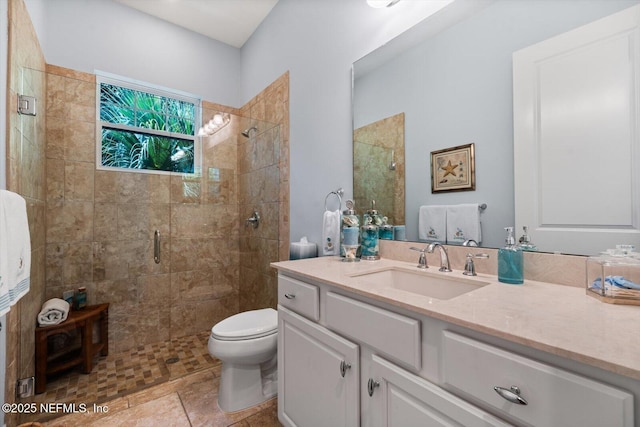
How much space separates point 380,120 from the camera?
1.55 meters

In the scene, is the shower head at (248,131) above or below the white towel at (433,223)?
above

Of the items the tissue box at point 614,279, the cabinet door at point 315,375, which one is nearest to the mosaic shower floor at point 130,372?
the cabinet door at point 315,375

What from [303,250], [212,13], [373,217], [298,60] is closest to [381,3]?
[298,60]

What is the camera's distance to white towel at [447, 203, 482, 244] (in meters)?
1.16

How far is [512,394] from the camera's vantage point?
1.86ft

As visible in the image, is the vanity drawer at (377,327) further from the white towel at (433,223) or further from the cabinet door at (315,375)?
the white towel at (433,223)

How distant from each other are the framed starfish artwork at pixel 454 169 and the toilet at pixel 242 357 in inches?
47.9

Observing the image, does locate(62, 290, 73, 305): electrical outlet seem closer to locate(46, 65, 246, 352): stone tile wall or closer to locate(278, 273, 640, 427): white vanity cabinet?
locate(46, 65, 246, 352): stone tile wall

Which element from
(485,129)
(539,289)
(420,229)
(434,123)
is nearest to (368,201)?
(420,229)

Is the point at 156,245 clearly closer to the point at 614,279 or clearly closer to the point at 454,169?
the point at 454,169

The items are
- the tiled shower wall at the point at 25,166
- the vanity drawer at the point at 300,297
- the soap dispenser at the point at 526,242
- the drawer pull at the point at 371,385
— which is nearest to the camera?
the drawer pull at the point at 371,385

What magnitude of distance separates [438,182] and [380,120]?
0.51 meters

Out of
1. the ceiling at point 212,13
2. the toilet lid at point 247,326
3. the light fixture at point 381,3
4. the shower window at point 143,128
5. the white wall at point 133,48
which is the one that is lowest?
the toilet lid at point 247,326

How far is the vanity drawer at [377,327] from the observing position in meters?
0.77
